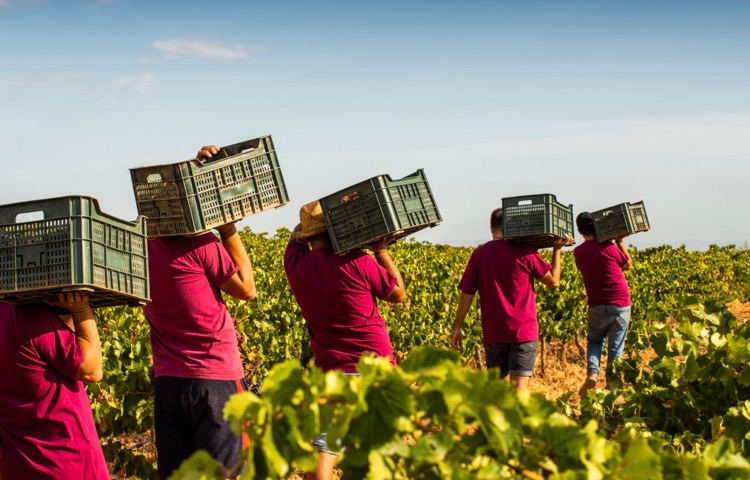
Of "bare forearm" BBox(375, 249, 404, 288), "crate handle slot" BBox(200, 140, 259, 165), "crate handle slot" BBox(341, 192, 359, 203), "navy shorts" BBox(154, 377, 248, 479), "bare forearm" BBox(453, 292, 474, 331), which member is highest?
"crate handle slot" BBox(200, 140, 259, 165)

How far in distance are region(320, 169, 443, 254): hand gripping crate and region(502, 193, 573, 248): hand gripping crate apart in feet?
6.68

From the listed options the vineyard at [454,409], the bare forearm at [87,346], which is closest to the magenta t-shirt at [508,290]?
the vineyard at [454,409]

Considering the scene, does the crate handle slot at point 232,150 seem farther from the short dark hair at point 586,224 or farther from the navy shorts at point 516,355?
the short dark hair at point 586,224

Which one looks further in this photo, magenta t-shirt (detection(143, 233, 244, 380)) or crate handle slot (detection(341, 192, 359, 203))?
crate handle slot (detection(341, 192, 359, 203))

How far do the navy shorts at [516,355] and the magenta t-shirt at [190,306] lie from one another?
2.89m

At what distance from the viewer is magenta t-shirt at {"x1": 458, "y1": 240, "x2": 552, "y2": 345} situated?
6352mm

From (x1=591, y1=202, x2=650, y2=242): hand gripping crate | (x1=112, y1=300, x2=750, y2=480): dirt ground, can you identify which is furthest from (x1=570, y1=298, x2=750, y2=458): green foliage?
(x1=112, y1=300, x2=750, y2=480): dirt ground

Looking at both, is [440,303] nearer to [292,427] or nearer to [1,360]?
[1,360]

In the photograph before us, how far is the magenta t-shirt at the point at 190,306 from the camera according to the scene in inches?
154

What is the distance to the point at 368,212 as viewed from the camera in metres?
4.54

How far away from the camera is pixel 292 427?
1470 mm

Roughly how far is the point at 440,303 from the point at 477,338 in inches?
26.3

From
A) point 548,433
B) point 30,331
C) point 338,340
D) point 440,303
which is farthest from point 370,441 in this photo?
point 440,303

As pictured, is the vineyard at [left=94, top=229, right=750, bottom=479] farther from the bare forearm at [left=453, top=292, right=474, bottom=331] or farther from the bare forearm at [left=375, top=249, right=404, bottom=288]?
the bare forearm at [left=453, top=292, right=474, bottom=331]
